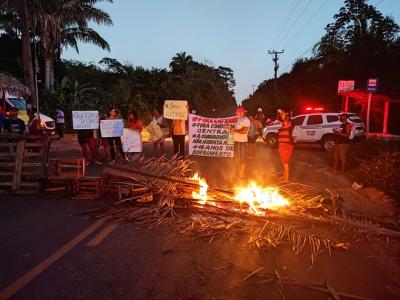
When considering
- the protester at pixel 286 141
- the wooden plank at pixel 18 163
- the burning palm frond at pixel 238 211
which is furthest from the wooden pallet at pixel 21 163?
the protester at pixel 286 141

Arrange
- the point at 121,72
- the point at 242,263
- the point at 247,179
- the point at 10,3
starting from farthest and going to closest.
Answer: the point at 121,72, the point at 10,3, the point at 247,179, the point at 242,263

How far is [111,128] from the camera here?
1341 centimetres

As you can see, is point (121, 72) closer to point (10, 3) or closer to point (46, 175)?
point (10, 3)

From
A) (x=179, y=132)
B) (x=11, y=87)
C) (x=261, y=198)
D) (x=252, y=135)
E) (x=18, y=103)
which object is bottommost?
(x=261, y=198)

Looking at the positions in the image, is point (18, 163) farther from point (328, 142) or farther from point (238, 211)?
point (328, 142)

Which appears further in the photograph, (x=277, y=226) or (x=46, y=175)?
(x=46, y=175)

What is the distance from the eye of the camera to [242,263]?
501 cm

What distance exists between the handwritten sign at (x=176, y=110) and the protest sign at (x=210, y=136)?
0.86ft

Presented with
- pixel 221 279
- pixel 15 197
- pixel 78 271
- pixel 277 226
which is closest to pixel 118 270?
pixel 78 271

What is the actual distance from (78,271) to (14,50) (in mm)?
38320

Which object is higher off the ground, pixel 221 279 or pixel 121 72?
pixel 121 72

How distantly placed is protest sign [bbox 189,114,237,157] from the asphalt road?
22.3 feet

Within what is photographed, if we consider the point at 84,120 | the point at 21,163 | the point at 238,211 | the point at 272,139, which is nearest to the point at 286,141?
the point at 238,211

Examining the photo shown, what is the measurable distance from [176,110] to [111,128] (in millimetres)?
2218
